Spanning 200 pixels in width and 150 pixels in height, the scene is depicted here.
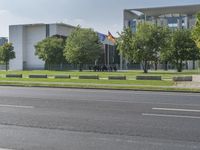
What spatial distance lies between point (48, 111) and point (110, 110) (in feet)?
6.57

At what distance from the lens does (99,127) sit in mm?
10352

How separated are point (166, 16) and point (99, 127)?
119m

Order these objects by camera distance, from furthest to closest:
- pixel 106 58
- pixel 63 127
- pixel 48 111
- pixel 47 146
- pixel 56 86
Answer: pixel 106 58 < pixel 56 86 < pixel 48 111 < pixel 63 127 < pixel 47 146

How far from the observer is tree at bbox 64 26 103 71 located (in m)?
80.9

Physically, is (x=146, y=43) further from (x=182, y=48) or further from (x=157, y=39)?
(x=182, y=48)

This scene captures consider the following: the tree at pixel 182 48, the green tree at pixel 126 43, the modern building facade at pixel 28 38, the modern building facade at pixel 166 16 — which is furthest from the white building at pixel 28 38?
the green tree at pixel 126 43

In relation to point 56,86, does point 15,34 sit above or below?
above

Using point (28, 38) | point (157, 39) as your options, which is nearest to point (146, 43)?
point (157, 39)

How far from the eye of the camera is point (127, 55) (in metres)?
69.5

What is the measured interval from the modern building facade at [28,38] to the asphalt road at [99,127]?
119 meters

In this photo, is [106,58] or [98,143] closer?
[98,143]

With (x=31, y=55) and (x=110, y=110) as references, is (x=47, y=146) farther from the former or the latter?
(x=31, y=55)

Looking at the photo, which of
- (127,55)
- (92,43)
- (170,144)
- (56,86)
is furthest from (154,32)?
(170,144)

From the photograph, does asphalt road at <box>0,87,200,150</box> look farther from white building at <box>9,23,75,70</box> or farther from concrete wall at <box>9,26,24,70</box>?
concrete wall at <box>9,26,24,70</box>
